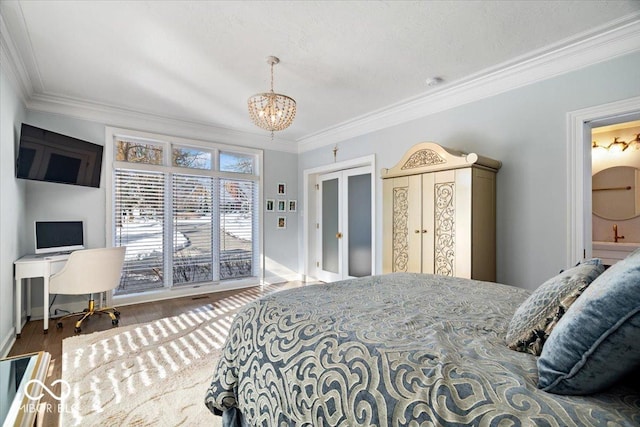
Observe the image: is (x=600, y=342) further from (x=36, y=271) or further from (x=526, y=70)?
(x=36, y=271)

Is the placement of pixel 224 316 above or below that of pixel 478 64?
below

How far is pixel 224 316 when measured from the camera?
365 cm


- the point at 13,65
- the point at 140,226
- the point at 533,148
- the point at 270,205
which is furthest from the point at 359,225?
the point at 13,65

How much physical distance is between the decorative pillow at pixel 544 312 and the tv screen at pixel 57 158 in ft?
14.0

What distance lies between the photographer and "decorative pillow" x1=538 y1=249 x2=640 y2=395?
674 millimetres

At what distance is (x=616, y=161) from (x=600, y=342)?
5.00m

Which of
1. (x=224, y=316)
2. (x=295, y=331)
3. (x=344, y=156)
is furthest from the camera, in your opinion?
(x=344, y=156)

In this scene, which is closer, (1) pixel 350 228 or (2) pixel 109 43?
(2) pixel 109 43

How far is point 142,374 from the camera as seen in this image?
7.41ft

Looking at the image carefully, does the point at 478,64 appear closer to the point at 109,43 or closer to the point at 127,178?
the point at 109,43

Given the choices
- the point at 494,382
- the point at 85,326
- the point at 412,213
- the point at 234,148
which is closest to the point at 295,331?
the point at 494,382

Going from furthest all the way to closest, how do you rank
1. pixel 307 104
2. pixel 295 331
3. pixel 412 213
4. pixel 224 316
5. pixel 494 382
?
pixel 307 104, pixel 224 316, pixel 412 213, pixel 295 331, pixel 494 382

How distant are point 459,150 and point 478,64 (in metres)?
0.88

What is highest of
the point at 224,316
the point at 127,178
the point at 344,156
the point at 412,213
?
the point at 344,156
